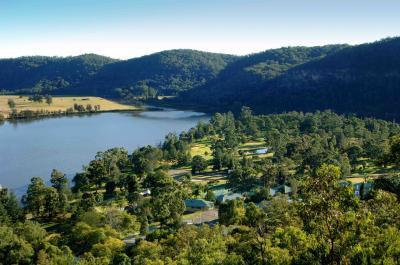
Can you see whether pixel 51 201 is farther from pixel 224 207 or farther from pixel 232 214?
pixel 232 214

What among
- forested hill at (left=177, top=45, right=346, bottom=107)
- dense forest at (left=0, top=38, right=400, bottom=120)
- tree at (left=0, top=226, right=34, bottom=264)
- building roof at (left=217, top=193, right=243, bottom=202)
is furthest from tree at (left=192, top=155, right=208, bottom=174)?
forested hill at (left=177, top=45, right=346, bottom=107)

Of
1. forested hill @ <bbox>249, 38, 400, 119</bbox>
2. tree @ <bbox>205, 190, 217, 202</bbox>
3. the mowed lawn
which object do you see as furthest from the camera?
the mowed lawn

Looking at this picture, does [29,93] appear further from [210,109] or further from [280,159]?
[280,159]

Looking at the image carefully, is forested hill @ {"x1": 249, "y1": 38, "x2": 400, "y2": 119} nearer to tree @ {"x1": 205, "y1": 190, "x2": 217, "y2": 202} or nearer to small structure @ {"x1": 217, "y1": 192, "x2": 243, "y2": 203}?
small structure @ {"x1": 217, "y1": 192, "x2": 243, "y2": 203}

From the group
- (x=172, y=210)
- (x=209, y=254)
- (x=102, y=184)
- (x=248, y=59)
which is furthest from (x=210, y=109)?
(x=209, y=254)

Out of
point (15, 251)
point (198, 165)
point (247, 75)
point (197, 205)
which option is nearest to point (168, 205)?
point (197, 205)

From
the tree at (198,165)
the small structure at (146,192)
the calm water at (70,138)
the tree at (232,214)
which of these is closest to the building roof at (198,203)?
the tree at (232,214)
